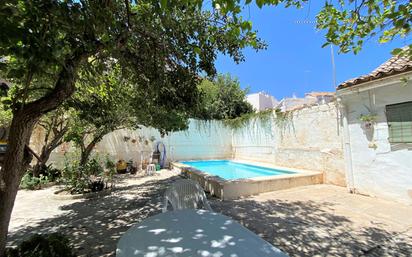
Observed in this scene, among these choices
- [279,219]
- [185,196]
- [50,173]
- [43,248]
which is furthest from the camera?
[50,173]

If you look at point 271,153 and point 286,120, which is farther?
point 271,153

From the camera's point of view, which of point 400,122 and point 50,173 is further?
point 50,173

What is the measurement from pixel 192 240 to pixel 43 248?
212 centimetres

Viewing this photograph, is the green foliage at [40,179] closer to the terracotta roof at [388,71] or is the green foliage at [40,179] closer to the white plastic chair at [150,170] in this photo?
the white plastic chair at [150,170]

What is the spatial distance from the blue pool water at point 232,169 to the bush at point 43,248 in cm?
809

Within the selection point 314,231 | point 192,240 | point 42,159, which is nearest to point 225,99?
point 42,159

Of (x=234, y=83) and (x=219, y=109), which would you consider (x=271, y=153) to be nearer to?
(x=219, y=109)

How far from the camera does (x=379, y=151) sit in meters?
6.29

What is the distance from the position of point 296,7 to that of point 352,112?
466 cm

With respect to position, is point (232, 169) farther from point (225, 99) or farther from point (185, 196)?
point (185, 196)

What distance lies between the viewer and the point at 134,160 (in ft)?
43.8

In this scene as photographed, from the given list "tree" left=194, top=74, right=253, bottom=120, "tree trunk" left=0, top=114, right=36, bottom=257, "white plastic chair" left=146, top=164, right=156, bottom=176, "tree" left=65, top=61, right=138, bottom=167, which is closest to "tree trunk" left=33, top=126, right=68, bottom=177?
"tree" left=65, top=61, right=138, bottom=167

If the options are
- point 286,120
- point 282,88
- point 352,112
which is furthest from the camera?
point 282,88

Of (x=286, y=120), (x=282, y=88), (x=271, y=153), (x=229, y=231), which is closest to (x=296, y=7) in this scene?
(x=229, y=231)
